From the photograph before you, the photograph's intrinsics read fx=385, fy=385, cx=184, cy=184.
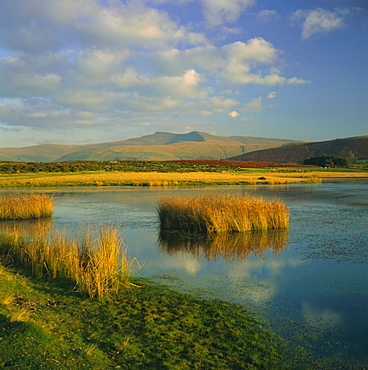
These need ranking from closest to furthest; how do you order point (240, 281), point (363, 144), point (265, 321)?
point (265, 321) → point (240, 281) → point (363, 144)

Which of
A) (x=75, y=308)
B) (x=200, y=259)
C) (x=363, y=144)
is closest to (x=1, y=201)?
(x=200, y=259)

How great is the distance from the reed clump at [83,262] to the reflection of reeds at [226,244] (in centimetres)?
418

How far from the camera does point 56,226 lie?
19.5 m

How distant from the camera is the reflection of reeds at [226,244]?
14.0m

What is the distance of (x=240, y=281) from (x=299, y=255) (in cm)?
403

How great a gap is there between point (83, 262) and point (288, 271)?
598cm

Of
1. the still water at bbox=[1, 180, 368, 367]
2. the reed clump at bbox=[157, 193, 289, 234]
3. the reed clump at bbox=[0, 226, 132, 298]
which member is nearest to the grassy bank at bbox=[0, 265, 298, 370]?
the reed clump at bbox=[0, 226, 132, 298]

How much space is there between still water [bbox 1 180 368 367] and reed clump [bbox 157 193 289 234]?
89cm

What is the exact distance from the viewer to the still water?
741cm

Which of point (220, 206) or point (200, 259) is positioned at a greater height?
point (220, 206)

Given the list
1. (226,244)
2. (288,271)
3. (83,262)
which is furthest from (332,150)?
(83,262)

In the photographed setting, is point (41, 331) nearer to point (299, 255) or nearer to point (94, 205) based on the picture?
point (299, 255)

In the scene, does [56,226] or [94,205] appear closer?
[56,226]

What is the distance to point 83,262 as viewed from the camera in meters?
10.2
